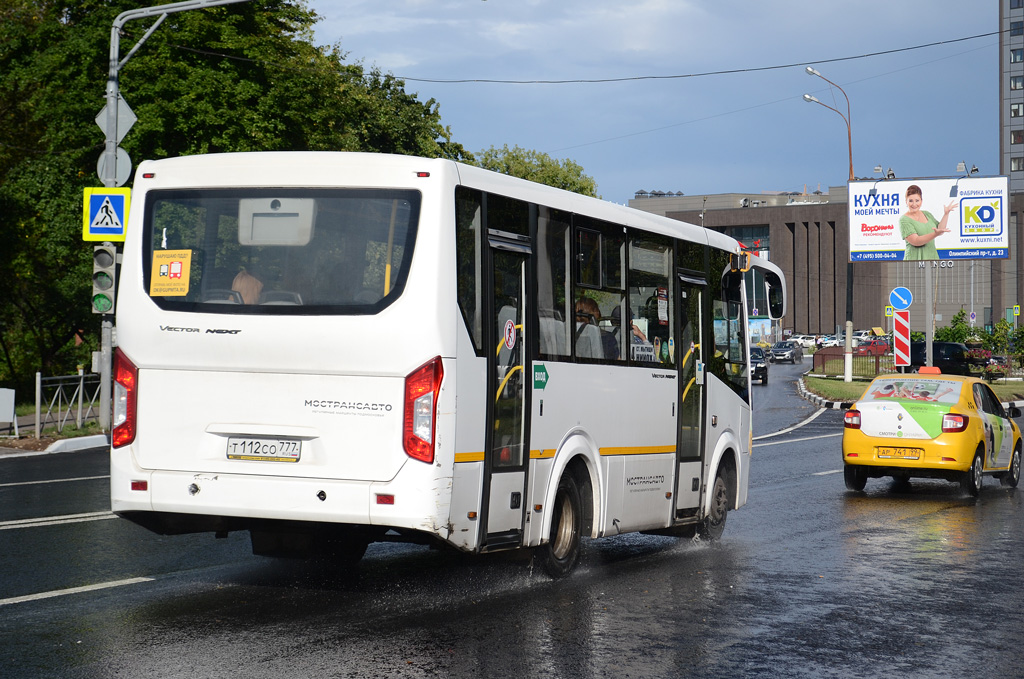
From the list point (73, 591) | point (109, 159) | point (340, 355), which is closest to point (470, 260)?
point (340, 355)

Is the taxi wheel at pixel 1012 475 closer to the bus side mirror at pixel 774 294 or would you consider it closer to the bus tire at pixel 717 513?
the bus side mirror at pixel 774 294

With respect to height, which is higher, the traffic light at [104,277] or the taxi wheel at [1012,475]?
the traffic light at [104,277]

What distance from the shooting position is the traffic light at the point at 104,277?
70.9 ft

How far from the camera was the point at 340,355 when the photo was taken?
746 centimetres

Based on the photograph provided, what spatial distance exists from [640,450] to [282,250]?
3.84 m

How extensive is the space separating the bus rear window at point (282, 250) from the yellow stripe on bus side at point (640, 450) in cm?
286

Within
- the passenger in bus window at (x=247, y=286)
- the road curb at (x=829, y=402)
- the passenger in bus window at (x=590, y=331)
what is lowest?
the road curb at (x=829, y=402)

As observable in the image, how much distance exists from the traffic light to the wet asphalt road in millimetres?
9741

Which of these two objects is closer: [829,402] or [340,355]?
[340,355]

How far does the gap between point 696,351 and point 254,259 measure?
4983 mm

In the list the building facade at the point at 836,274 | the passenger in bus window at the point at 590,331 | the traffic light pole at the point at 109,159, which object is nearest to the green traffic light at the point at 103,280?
the traffic light pole at the point at 109,159

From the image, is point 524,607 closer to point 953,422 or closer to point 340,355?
point 340,355

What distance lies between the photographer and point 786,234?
145 meters

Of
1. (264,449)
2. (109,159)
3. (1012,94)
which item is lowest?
(264,449)
